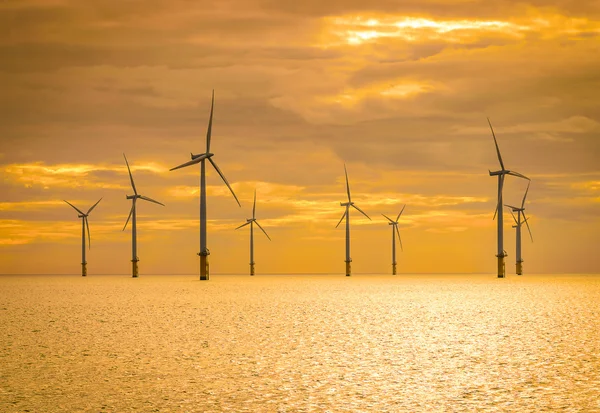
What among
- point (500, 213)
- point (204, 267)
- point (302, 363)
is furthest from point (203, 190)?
point (302, 363)

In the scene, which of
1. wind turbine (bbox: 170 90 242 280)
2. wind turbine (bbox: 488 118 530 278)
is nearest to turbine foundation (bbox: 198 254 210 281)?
wind turbine (bbox: 170 90 242 280)

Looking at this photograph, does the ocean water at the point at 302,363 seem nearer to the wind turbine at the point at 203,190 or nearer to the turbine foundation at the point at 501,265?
the wind turbine at the point at 203,190

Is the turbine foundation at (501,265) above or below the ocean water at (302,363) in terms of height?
below

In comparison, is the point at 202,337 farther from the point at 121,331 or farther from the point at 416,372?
the point at 416,372

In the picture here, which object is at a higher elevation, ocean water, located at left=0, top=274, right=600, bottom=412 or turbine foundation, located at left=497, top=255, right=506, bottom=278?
ocean water, located at left=0, top=274, right=600, bottom=412

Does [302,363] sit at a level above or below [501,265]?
above

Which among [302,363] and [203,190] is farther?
[203,190]

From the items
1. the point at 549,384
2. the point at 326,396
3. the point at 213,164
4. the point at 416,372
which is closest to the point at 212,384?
the point at 326,396

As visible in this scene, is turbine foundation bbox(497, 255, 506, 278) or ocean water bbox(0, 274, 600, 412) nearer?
ocean water bbox(0, 274, 600, 412)

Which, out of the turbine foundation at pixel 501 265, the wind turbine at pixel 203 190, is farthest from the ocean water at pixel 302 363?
the turbine foundation at pixel 501 265

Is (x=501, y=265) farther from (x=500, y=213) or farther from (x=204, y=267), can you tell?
(x=204, y=267)

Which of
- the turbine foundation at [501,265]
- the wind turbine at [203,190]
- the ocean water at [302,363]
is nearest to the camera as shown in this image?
the ocean water at [302,363]

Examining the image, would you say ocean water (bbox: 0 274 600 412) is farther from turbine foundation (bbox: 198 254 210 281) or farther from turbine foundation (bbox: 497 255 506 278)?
turbine foundation (bbox: 497 255 506 278)

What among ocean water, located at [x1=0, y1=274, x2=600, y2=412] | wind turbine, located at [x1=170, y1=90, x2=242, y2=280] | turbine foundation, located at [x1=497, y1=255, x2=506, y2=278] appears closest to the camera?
ocean water, located at [x1=0, y1=274, x2=600, y2=412]
